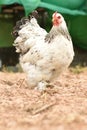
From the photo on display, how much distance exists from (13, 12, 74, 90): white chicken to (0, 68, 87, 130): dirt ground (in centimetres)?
22

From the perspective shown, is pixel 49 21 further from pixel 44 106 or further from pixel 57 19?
pixel 44 106

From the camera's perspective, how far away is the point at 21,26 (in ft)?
25.1

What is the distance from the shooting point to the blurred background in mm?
10734

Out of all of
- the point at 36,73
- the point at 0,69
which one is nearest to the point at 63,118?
the point at 36,73

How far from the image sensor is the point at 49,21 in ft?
38.0

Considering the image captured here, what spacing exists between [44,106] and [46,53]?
1.41 metres

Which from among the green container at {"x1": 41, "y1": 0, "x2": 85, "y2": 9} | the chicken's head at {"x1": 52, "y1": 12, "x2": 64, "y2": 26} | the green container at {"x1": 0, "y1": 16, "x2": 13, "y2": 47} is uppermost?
the chicken's head at {"x1": 52, "y1": 12, "x2": 64, "y2": 26}

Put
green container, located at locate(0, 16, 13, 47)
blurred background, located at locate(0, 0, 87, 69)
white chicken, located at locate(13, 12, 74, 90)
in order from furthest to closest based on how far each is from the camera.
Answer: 1. green container, located at locate(0, 16, 13, 47)
2. blurred background, located at locate(0, 0, 87, 69)
3. white chicken, located at locate(13, 12, 74, 90)

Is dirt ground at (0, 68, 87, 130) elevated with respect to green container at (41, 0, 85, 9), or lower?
lower

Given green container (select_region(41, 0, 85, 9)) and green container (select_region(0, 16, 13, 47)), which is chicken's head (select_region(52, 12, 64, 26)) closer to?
green container (select_region(41, 0, 85, 9))

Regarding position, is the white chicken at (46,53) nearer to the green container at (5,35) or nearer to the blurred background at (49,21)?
the blurred background at (49,21)

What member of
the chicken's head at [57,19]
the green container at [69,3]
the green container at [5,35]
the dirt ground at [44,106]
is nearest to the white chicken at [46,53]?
the chicken's head at [57,19]

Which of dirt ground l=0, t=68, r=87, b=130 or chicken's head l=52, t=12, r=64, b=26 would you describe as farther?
chicken's head l=52, t=12, r=64, b=26

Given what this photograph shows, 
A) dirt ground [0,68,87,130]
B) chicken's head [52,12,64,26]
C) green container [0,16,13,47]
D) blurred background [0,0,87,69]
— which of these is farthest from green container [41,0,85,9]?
chicken's head [52,12,64,26]
